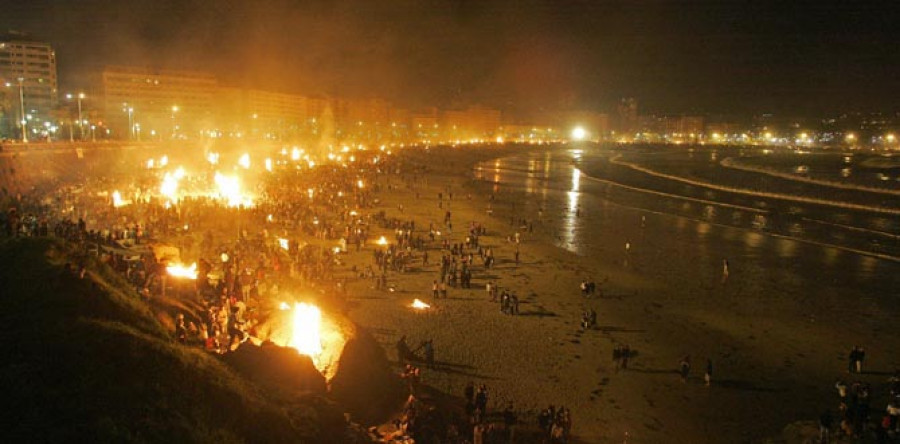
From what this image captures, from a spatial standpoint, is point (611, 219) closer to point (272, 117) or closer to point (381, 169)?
point (381, 169)

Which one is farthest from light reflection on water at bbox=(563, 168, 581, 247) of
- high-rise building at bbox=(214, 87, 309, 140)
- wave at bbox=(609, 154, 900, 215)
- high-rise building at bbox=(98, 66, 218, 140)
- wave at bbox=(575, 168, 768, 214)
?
high-rise building at bbox=(214, 87, 309, 140)

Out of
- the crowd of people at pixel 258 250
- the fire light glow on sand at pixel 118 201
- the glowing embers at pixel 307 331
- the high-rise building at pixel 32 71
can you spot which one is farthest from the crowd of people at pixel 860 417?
the high-rise building at pixel 32 71

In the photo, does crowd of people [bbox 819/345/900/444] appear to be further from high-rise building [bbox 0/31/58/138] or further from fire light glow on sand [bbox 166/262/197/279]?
high-rise building [bbox 0/31/58/138]

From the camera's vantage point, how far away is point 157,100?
298 ft

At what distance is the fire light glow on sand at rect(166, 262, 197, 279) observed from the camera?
14102 millimetres

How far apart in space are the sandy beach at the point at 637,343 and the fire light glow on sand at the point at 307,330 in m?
2.68

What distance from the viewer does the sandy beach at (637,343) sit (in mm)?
11531

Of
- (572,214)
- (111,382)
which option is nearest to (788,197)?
(572,214)

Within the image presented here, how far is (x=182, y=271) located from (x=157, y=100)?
288 ft

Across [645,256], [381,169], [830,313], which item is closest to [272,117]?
[381,169]

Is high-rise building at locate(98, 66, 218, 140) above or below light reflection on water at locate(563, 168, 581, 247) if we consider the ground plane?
above

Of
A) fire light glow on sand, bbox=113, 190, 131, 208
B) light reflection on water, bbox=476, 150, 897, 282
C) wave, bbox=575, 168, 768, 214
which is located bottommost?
light reflection on water, bbox=476, 150, 897, 282

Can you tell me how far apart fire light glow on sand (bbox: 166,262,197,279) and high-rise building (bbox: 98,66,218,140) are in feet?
222

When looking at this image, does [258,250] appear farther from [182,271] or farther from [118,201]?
[118,201]
